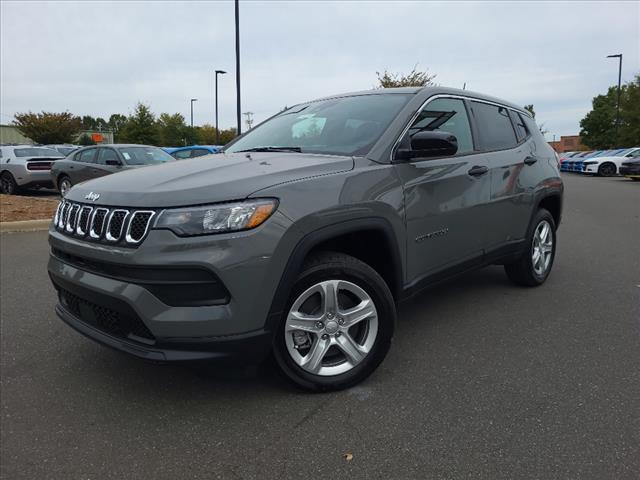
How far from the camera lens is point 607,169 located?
2583 centimetres

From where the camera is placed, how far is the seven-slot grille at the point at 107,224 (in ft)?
7.74

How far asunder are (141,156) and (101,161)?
1255 millimetres

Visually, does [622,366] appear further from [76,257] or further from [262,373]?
[76,257]

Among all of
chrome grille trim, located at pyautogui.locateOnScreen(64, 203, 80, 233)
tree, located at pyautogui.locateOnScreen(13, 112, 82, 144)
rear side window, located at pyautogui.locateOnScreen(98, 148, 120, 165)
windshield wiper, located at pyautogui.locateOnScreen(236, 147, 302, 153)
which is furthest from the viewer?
tree, located at pyautogui.locateOnScreen(13, 112, 82, 144)

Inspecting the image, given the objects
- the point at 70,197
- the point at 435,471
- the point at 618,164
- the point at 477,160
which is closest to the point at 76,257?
the point at 70,197

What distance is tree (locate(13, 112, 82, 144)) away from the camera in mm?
46000

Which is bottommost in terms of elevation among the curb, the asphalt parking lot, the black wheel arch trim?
the asphalt parking lot

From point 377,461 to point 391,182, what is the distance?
1508mm

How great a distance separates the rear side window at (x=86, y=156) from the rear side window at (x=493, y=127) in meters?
10.5

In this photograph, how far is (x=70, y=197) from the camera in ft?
9.60

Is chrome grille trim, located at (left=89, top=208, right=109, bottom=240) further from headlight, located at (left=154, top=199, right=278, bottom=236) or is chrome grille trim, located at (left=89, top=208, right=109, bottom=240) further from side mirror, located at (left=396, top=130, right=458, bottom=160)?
side mirror, located at (left=396, top=130, right=458, bottom=160)

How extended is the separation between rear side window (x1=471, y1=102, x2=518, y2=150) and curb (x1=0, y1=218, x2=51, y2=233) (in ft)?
23.0

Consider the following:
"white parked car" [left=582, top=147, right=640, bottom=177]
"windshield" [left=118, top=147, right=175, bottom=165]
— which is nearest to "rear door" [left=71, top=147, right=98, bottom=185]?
"windshield" [left=118, top=147, right=175, bottom=165]

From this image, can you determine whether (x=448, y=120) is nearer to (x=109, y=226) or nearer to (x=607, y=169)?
(x=109, y=226)
